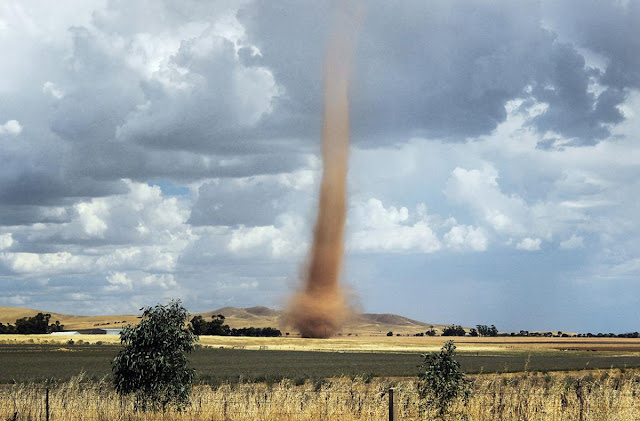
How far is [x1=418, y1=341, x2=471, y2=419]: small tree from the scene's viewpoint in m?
28.3

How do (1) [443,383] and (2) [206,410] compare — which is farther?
(2) [206,410]

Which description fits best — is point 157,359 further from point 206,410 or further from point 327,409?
point 327,409

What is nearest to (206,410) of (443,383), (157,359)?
(157,359)

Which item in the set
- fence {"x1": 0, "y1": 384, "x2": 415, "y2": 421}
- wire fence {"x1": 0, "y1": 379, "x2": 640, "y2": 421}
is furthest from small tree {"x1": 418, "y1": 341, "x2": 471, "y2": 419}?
fence {"x1": 0, "y1": 384, "x2": 415, "y2": 421}

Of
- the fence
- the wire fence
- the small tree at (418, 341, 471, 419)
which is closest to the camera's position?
the small tree at (418, 341, 471, 419)

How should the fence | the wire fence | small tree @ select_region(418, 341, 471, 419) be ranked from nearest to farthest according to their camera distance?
small tree @ select_region(418, 341, 471, 419) < the wire fence < the fence

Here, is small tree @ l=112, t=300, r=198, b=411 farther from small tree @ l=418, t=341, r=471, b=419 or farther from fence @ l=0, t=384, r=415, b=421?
small tree @ l=418, t=341, r=471, b=419

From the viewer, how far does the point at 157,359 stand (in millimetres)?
28359

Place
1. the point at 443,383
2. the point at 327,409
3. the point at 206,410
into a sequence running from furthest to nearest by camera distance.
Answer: the point at 206,410
the point at 327,409
the point at 443,383

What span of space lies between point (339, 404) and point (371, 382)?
120 ft

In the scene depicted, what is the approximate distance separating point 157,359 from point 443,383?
11.0 metres

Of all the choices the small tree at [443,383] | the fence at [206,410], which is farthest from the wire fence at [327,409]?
the small tree at [443,383]

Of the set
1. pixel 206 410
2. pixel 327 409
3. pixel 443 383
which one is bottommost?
pixel 206 410

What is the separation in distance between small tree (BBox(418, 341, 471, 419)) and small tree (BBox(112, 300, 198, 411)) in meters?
9.35
